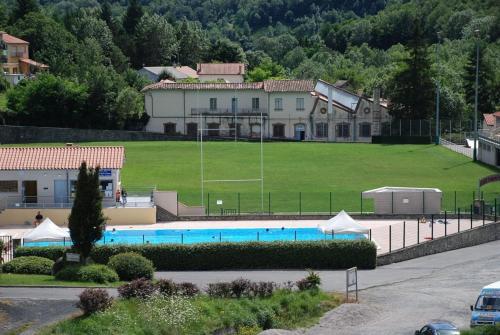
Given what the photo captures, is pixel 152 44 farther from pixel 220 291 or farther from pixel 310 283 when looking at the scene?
pixel 220 291

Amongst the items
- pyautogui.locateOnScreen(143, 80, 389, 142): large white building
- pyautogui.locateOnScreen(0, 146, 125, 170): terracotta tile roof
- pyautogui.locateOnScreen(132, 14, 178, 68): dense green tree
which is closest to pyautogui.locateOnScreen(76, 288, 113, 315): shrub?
pyautogui.locateOnScreen(0, 146, 125, 170): terracotta tile roof

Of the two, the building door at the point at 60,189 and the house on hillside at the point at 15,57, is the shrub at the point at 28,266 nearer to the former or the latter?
the building door at the point at 60,189

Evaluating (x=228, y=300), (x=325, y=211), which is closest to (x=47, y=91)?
(x=325, y=211)

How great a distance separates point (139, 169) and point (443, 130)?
102ft

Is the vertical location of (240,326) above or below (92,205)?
below

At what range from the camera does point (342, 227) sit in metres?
48.3

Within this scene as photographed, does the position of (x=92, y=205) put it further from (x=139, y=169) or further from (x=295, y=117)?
(x=295, y=117)

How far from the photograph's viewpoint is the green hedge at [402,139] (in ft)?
294

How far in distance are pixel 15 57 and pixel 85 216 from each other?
280 feet

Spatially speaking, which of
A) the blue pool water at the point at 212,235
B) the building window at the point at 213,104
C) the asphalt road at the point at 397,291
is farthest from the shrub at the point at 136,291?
the building window at the point at 213,104

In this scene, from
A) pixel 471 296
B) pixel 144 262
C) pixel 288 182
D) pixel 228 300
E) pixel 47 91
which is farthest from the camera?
pixel 47 91

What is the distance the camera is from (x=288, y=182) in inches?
2709

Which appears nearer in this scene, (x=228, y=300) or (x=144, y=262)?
(x=228, y=300)

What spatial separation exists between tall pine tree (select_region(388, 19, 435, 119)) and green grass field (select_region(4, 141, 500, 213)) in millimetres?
7556
